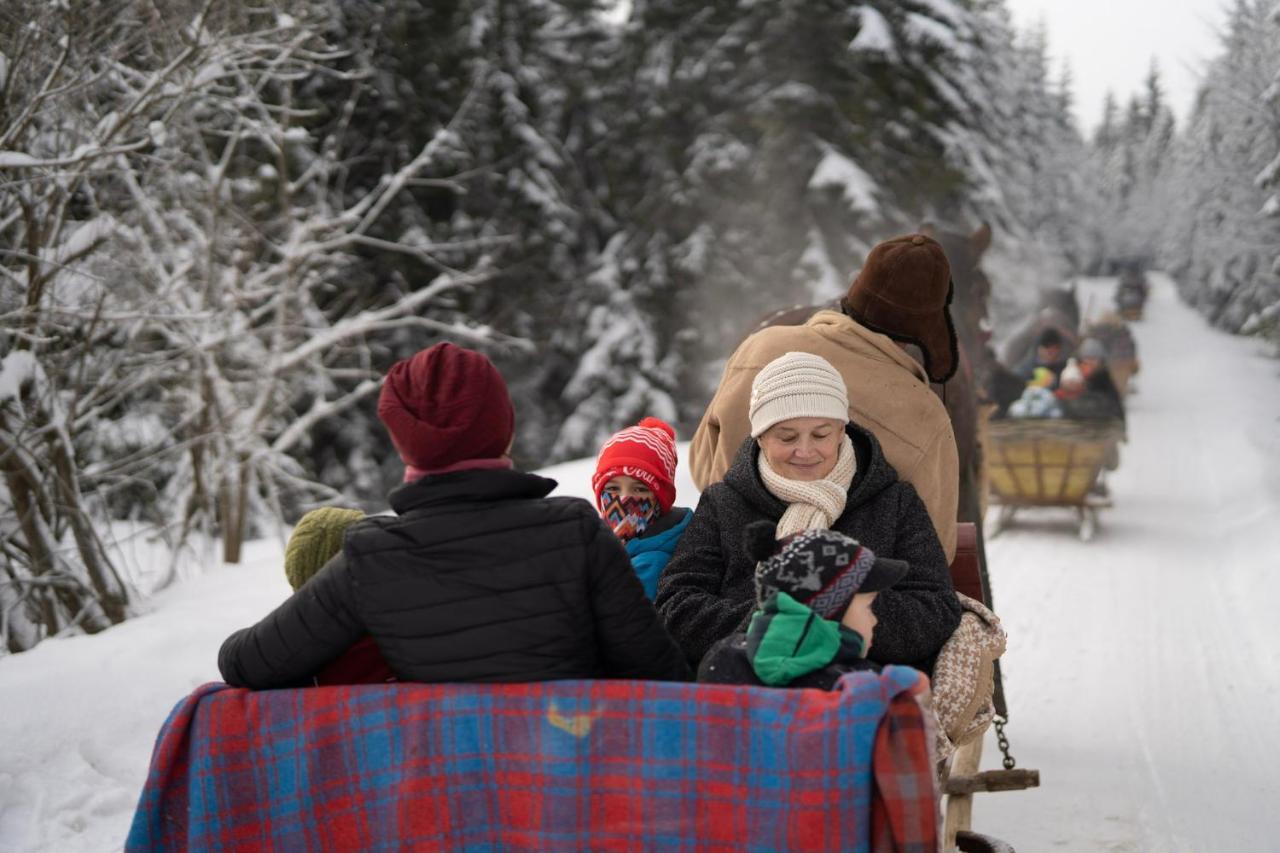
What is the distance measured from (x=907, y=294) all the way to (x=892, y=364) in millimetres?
242

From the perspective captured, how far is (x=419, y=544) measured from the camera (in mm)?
2371

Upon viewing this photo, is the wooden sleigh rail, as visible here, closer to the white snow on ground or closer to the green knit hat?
the white snow on ground

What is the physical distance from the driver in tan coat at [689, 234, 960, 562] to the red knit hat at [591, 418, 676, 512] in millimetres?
208

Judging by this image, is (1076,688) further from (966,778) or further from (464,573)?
(464,573)

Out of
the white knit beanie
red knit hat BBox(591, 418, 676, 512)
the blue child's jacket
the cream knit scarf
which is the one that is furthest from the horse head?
the cream knit scarf

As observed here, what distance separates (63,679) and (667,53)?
60.9 feet

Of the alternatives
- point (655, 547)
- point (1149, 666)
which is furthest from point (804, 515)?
point (1149, 666)

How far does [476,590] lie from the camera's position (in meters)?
2.36

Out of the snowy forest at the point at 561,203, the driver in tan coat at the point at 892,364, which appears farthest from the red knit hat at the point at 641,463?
the snowy forest at the point at 561,203

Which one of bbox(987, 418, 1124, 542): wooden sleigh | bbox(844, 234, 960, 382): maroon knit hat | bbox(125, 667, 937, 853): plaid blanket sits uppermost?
bbox(844, 234, 960, 382): maroon knit hat

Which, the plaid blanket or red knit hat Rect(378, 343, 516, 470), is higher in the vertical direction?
red knit hat Rect(378, 343, 516, 470)

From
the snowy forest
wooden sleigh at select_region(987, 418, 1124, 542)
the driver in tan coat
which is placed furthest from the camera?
wooden sleigh at select_region(987, 418, 1124, 542)

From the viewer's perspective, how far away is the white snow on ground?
411 cm

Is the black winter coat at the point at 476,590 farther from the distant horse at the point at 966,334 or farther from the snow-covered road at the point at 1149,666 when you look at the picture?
the snow-covered road at the point at 1149,666
